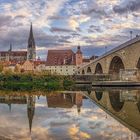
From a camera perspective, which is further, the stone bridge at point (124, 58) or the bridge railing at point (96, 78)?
the bridge railing at point (96, 78)

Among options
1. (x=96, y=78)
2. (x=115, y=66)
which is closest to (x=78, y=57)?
(x=115, y=66)

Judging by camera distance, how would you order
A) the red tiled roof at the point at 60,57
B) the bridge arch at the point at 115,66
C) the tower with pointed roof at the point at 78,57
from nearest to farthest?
1. the bridge arch at the point at 115,66
2. the red tiled roof at the point at 60,57
3. the tower with pointed roof at the point at 78,57

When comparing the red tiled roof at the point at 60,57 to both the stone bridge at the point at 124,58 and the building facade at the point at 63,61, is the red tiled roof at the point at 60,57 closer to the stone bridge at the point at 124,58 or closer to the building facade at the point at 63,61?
the building facade at the point at 63,61

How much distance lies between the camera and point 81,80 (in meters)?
70.6

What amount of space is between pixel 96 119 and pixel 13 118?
4105mm

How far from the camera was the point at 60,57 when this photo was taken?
136 metres

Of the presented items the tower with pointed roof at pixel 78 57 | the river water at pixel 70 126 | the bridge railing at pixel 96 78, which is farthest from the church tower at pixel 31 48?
the river water at pixel 70 126

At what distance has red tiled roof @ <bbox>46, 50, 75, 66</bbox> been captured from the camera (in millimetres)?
135000

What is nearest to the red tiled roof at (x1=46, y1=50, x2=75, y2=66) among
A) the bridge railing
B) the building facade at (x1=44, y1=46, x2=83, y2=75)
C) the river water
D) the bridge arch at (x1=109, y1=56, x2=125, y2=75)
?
the building facade at (x1=44, y1=46, x2=83, y2=75)

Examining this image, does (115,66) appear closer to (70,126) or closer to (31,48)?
(70,126)

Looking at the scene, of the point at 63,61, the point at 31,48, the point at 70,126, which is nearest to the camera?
the point at 70,126

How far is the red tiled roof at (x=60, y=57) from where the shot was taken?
443 feet

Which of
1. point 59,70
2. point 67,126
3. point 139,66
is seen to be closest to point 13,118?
point 67,126

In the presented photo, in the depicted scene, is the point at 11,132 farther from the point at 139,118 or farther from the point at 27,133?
the point at 139,118
